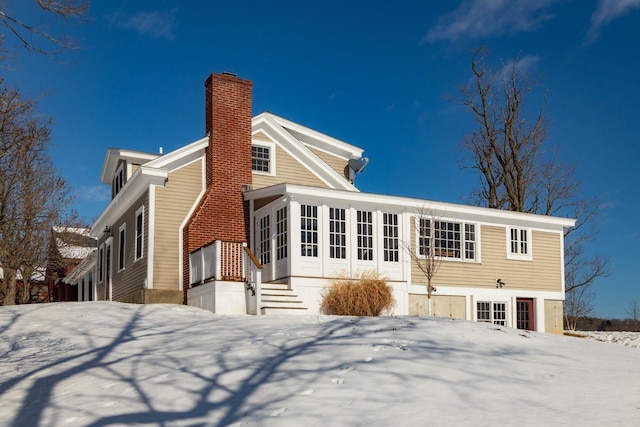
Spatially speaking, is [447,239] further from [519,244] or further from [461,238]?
[519,244]

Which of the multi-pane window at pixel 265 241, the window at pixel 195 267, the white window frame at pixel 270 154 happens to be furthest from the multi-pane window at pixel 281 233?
the white window frame at pixel 270 154

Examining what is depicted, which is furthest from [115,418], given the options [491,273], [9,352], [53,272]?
[53,272]

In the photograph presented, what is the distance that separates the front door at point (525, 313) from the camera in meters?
21.6

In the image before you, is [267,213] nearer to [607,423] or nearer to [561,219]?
[561,219]

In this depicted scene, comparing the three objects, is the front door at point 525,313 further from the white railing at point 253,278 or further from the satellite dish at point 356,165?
the white railing at point 253,278

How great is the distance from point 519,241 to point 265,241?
8.76 m

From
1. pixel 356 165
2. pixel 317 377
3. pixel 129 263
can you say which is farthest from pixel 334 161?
pixel 317 377

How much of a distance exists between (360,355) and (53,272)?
1236 inches

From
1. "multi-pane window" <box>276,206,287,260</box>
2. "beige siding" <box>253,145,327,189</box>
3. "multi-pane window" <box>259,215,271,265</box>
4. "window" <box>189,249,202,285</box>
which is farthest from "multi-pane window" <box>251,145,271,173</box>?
"window" <box>189,249,202,285</box>

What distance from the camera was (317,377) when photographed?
8.05 metres

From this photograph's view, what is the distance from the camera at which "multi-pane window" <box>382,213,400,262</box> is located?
19.3 meters

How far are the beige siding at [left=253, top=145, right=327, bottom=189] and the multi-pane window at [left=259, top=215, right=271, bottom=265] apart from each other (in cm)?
166

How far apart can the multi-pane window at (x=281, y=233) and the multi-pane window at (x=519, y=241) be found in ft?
27.1

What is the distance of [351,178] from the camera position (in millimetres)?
26188
